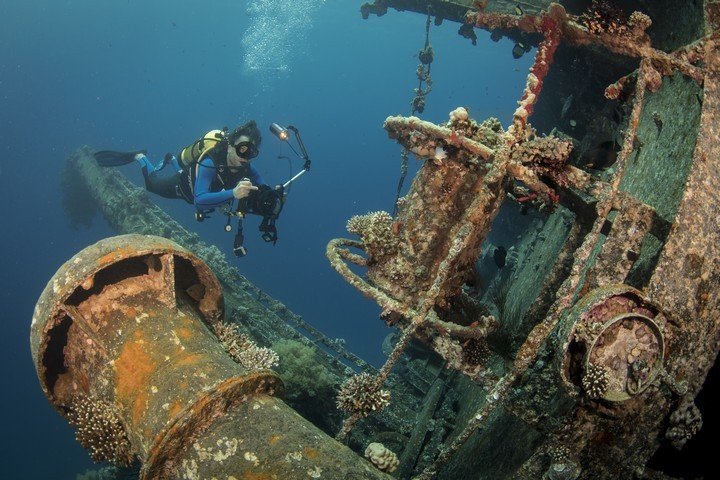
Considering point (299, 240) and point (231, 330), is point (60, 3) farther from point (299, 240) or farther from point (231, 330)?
point (231, 330)

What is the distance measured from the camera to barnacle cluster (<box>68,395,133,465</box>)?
3.59 m

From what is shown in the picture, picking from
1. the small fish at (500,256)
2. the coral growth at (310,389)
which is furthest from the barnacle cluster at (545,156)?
the coral growth at (310,389)

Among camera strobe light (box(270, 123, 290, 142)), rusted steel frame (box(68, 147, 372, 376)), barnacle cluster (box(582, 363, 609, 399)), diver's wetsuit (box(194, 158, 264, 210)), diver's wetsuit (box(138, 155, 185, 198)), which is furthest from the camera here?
diver's wetsuit (box(138, 155, 185, 198))

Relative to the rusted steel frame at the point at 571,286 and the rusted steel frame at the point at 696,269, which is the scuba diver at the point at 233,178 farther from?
the rusted steel frame at the point at 696,269

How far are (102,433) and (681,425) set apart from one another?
15.5ft

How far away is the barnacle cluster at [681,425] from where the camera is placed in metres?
2.72

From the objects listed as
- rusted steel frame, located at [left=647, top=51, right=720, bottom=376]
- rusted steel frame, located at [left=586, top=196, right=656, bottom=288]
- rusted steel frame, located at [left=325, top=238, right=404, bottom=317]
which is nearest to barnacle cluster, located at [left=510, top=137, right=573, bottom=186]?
rusted steel frame, located at [left=586, top=196, right=656, bottom=288]

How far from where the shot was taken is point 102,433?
142 inches

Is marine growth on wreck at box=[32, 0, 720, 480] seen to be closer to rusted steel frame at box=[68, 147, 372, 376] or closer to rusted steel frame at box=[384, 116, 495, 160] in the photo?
rusted steel frame at box=[384, 116, 495, 160]

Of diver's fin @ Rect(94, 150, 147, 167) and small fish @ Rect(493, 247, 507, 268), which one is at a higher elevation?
small fish @ Rect(493, 247, 507, 268)

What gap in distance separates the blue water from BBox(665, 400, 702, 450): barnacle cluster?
25231mm

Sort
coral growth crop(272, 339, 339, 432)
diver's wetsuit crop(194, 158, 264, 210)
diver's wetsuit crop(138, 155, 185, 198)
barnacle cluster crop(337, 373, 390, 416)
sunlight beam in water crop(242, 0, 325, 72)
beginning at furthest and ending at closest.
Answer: sunlight beam in water crop(242, 0, 325, 72) → diver's wetsuit crop(138, 155, 185, 198) → diver's wetsuit crop(194, 158, 264, 210) → coral growth crop(272, 339, 339, 432) → barnacle cluster crop(337, 373, 390, 416)

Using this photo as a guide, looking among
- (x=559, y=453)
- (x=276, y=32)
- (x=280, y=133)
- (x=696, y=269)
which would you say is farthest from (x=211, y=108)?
(x=559, y=453)

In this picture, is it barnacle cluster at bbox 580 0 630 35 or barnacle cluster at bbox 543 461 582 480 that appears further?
barnacle cluster at bbox 580 0 630 35
